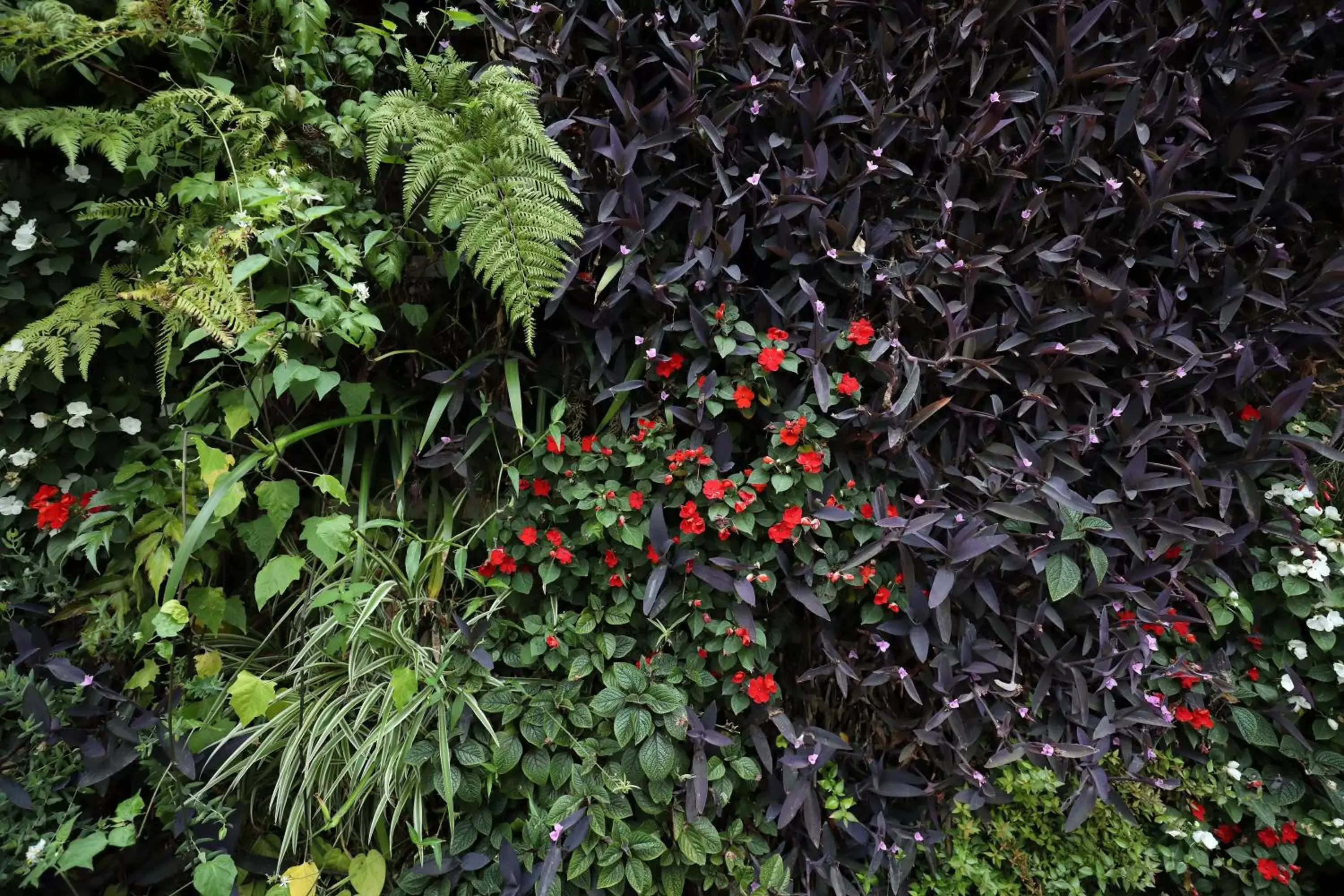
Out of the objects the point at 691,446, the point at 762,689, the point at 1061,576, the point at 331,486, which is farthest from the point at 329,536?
the point at 1061,576

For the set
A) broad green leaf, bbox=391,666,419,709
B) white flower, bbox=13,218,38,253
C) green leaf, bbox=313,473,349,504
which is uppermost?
white flower, bbox=13,218,38,253

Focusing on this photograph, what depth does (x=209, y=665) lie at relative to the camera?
4.89ft

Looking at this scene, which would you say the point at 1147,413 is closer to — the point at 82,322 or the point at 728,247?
the point at 728,247

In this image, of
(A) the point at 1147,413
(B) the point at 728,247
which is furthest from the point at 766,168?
(A) the point at 1147,413

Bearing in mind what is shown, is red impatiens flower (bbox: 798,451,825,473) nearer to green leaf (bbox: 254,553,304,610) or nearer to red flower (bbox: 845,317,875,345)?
red flower (bbox: 845,317,875,345)

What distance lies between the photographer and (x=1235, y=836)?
1723 millimetres

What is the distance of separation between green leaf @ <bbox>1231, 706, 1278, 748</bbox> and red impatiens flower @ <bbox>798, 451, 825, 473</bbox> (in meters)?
1.26

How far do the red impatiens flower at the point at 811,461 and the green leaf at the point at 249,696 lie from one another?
3.84 ft

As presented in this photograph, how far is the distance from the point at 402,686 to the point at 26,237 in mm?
1371

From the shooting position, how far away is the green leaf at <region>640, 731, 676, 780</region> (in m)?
1.42

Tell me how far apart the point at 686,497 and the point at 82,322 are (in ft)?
4.61

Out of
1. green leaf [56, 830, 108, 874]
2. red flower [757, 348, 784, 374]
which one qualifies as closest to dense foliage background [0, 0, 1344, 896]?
red flower [757, 348, 784, 374]

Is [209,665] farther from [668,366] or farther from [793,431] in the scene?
[793,431]

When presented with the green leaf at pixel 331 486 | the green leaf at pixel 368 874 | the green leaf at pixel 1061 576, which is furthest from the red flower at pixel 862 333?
the green leaf at pixel 368 874
